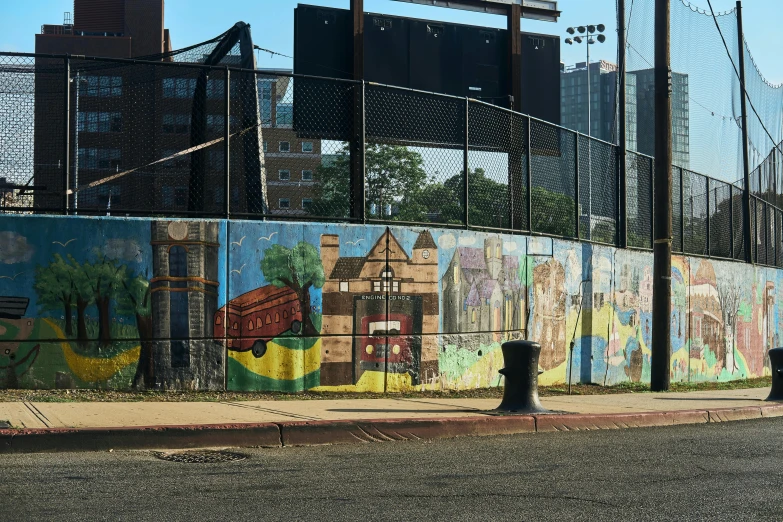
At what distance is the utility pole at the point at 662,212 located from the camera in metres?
15.8

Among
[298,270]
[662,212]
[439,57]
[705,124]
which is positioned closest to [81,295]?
[298,270]

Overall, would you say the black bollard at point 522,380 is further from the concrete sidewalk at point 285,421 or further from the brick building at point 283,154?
the brick building at point 283,154

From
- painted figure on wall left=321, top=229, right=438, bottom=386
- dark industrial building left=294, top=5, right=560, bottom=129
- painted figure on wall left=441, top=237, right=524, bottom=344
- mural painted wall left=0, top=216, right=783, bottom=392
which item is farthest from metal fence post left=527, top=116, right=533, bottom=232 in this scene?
dark industrial building left=294, top=5, right=560, bottom=129

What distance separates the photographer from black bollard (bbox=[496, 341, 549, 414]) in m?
11.0

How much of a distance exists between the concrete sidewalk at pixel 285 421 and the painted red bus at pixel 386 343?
927 mm

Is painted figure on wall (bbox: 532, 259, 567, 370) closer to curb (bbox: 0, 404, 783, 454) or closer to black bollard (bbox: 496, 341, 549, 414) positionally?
curb (bbox: 0, 404, 783, 454)

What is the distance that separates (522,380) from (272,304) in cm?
332

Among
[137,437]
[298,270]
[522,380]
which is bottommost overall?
[137,437]

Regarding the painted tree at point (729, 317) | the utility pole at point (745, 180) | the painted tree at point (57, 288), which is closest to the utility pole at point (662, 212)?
the painted tree at point (729, 317)

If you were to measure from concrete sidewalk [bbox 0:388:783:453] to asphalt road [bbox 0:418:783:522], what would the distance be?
0.29m

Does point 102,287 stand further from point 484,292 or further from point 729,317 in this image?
point 729,317

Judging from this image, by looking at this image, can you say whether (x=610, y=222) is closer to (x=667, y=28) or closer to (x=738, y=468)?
(x=667, y=28)

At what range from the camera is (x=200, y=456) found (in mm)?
8023

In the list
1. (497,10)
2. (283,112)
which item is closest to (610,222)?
(497,10)
